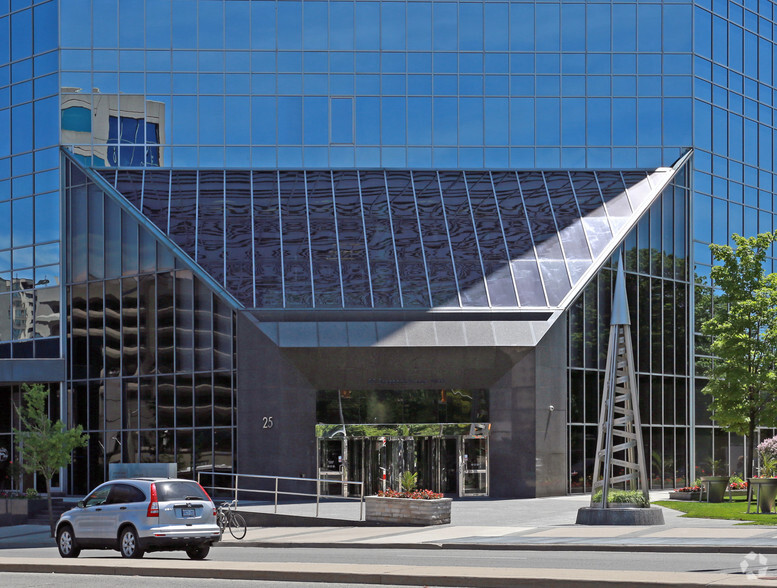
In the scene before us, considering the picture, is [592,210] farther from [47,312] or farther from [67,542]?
[67,542]

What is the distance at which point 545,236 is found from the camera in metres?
45.0

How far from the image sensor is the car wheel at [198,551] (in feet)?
74.6

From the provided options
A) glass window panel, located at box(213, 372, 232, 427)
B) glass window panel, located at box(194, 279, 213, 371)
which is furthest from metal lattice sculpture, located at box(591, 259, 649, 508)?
glass window panel, located at box(194, 279, 213, 371)

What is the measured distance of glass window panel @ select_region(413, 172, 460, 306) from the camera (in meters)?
42.1

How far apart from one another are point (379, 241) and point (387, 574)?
92.8 ft

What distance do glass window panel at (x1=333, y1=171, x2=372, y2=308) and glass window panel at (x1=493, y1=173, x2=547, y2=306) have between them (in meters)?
5.66

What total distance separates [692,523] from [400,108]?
89.9 feet

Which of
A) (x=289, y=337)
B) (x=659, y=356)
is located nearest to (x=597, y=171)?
(x=659, y=356)

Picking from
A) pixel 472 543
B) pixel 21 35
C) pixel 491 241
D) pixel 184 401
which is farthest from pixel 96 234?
pixel 472 543

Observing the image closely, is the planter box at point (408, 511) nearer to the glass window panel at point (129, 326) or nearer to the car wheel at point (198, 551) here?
the car wheel at point (198, 551)

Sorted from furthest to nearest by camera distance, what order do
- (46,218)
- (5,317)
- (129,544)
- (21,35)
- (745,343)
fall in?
1. (21,35)
2. (5,317)
3. (46,218)
4. (745,343)
5. (129,544)

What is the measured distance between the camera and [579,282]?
42625 mm

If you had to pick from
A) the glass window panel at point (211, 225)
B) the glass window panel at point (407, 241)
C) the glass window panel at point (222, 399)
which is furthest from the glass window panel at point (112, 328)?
the glass window panel at point (407, 241)

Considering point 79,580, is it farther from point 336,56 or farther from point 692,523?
point 336,56
